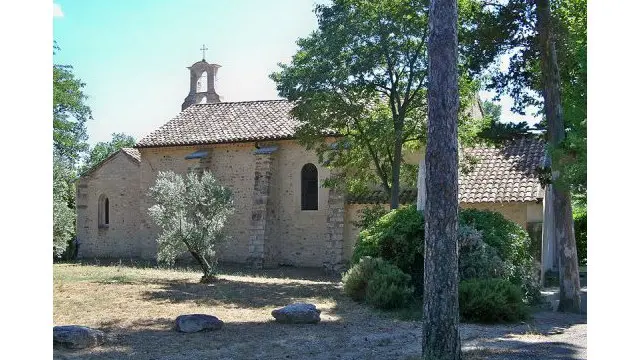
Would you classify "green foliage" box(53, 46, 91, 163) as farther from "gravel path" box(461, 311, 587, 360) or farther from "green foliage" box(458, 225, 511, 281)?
"gravel path" box(461, 311, 587, 360)

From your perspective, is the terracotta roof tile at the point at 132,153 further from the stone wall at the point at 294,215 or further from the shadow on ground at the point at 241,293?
the shadow on ground at the point at 241,293

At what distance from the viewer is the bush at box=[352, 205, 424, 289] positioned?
13.2 metres

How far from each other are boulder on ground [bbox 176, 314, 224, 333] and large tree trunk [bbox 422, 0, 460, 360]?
384cm

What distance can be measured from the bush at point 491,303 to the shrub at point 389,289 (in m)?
1.36

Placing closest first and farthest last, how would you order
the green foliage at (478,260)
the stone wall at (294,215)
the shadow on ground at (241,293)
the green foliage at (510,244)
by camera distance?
the green foliage at (478,260) → the green foliage at (510,244) → the shadow on ground at (241,293) → the stone wall at (294,215)

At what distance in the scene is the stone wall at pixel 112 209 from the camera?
26.5 metres

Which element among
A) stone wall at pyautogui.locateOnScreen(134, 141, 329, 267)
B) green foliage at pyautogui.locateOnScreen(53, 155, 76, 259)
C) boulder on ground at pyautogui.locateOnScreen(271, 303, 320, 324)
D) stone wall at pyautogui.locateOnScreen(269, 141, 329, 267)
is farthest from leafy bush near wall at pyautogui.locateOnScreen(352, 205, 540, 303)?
green foliage at pyautogui.locateOnScreen(53, 155, 76, 259)

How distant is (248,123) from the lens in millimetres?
25109

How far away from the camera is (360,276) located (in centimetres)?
1275

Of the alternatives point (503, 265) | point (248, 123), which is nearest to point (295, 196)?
point (248, 123)

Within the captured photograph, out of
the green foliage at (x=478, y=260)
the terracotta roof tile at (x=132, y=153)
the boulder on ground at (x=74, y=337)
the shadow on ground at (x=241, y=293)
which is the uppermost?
the terracotta roof tile at (x=132, y=153)

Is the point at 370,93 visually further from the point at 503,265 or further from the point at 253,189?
the point at 253,189

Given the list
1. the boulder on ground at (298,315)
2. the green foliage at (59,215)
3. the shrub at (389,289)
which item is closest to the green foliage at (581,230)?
the shrub at (389,289)
